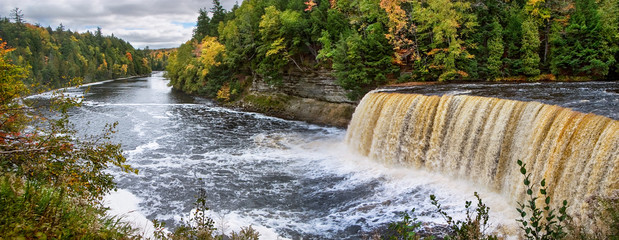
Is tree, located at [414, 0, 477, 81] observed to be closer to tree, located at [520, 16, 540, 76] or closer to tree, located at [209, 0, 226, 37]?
tree, located at [520, 16, 540, 76]

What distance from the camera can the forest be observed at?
→ 20.3 m

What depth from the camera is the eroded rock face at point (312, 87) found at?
26.8 metres

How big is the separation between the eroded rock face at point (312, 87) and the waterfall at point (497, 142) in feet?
25.0

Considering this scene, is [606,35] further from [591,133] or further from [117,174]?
Result: [117,174]

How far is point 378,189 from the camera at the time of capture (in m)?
13.2

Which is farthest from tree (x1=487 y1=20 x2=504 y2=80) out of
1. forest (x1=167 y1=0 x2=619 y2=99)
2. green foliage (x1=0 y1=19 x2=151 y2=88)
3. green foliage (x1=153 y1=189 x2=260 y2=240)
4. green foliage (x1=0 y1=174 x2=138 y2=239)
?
green foliage (x1=0 y1=19 x2=151 y2=88)

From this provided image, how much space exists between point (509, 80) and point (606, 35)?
5.09 metres

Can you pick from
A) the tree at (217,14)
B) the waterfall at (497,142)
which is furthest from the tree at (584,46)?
the tree at (217,14)

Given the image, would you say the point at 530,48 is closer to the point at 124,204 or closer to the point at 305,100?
the point at 305,100

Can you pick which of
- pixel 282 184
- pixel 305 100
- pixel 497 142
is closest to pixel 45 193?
pixel 282 184

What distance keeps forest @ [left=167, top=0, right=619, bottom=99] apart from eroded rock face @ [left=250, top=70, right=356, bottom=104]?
691mm

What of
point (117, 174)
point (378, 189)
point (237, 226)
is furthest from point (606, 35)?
point (117, 174)

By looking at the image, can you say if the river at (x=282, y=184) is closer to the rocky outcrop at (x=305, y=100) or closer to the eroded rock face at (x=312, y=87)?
the rocky outcrop at (x=305, y=100)

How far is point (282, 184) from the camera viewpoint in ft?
46.9
